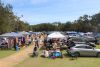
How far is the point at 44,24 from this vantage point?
593ft

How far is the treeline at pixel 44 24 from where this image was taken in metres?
70.0

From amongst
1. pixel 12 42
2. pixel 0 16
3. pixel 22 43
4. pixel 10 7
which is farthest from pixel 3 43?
pixel 10 7

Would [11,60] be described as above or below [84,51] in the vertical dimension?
below

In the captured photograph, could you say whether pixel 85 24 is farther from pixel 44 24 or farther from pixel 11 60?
pixel 11 60

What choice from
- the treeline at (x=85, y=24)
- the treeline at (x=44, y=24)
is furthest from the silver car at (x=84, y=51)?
the treeline at (x=85, y=24)

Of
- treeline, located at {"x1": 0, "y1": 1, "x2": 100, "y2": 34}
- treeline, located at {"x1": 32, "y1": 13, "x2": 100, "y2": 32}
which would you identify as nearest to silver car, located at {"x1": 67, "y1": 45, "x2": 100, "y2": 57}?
treeline, located at {"x1": 0, "y1": 1, "x2": 100, "y2": 34}

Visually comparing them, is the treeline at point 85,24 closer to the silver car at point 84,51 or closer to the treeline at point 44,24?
the treeline at point 44,24

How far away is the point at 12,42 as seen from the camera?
43.8 meters

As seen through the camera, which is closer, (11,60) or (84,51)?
(11,60)

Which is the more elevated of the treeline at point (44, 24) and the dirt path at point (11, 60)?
the treeline at point (44, 24)

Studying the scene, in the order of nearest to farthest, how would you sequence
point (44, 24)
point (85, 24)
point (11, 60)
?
1. point (11, 60)
2. point (85, 24)
3. point (44, 24)

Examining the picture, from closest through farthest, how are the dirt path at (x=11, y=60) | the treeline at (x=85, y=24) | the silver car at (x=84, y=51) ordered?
the dirt path at (x=11, y=60) < the silver car at (x=84, y=51) < the treeline at (x=85, y=24)

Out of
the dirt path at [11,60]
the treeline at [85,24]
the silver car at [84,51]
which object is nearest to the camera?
the dirt path at [11,60]

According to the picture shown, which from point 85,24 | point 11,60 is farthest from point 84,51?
point 85,24
